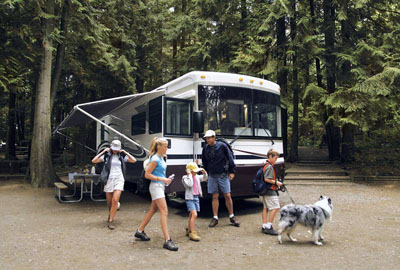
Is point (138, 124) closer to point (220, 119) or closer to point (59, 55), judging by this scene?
point (220, 119)

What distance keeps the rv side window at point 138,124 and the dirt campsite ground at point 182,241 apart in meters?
2.05

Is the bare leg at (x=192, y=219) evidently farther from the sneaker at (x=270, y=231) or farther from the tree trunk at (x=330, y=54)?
the tree trunk at (x=330, y=54)

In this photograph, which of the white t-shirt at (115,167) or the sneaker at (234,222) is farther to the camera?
the sneaker at (234,222)

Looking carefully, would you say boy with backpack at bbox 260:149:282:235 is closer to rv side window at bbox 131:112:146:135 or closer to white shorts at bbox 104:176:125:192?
white shorts at bbox 104:176:125:192

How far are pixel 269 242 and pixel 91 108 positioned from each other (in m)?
6.11

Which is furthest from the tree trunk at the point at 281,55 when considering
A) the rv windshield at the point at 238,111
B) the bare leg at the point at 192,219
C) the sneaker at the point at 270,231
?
the bare leg at the point at 192,219

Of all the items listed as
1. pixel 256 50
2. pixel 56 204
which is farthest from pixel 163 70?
pixel 56 204

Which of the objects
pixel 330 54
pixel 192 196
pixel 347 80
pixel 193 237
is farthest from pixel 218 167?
pixel 330 54

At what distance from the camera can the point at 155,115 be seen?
330 inches

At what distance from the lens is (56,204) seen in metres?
9.38

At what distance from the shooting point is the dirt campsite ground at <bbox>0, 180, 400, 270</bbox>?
475 cm

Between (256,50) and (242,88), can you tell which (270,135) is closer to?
(242,88)

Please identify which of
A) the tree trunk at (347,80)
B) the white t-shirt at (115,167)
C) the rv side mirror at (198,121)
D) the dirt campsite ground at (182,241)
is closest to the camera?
the dirt campsite ground at (182,241)

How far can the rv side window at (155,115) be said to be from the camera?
8047 mm
